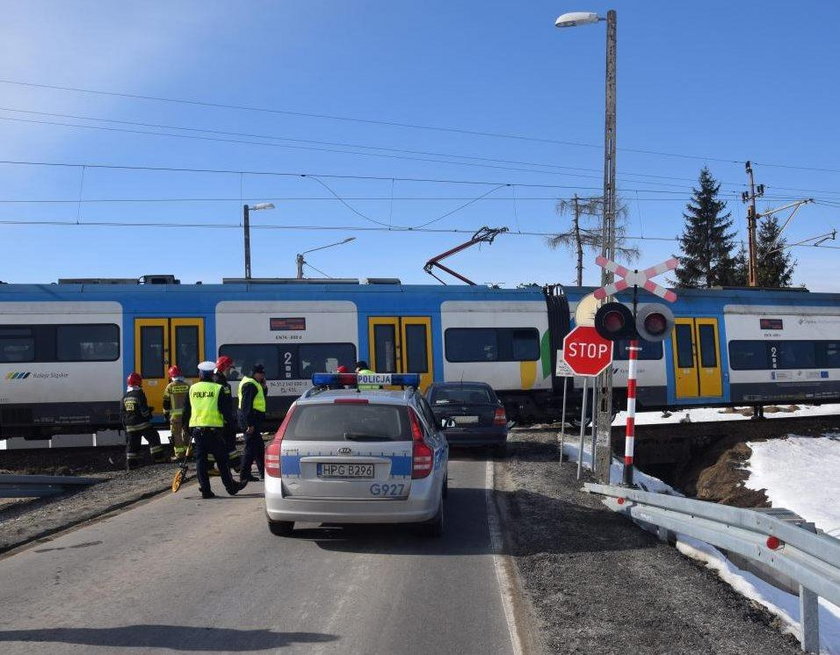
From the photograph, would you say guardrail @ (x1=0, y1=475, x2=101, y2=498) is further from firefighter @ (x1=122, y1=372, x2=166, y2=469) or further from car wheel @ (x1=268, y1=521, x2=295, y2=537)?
car wheel @ (x1=268, y1=521, x2=295, y2=537)

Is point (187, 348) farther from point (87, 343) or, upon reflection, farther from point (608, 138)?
point (608, 138)

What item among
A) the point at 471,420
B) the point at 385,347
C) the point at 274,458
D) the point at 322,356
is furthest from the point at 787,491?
the point at 274,458

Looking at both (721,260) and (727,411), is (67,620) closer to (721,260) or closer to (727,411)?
(727,411)

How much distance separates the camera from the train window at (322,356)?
64.3ft

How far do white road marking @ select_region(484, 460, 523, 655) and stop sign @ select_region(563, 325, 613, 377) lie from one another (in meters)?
2.40

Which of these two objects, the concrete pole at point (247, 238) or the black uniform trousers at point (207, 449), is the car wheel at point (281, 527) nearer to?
the black uniform trousers at point (207, 449)

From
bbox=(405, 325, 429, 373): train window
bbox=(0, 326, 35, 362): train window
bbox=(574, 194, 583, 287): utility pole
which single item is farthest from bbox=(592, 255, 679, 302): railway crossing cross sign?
bbox=(574, 194, 583, 287): utility pole

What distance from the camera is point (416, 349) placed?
66.0 ft

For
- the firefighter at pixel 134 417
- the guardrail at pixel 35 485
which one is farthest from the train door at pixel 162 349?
the guardrail at pixel 35 485

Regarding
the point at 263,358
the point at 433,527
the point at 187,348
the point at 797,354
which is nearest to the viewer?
the point at 433,527

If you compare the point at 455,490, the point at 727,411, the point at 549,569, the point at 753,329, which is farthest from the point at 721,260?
the point at 549,569

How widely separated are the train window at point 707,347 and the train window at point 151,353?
13.9 meters

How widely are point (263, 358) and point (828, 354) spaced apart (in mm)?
16183

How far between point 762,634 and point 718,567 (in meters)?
1.91
